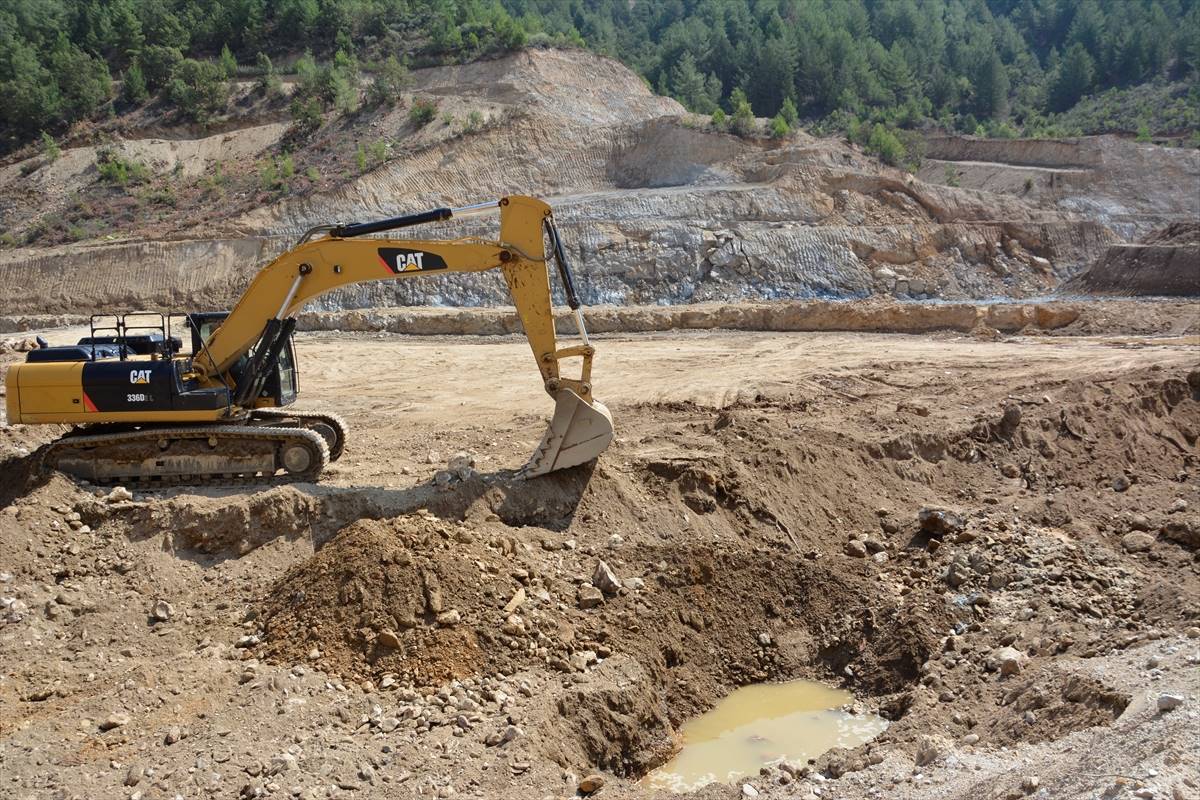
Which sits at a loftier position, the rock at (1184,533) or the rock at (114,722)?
the rock at (114,722)

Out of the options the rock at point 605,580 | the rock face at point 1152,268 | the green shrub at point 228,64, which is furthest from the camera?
the green shrub at point 228,64

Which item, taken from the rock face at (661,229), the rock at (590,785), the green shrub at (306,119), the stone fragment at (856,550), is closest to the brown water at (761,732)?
the rock at (590,785)

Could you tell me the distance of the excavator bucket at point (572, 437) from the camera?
33.9 feet

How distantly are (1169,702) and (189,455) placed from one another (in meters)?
8.45

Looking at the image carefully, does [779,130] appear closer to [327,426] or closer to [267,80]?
[267,80]

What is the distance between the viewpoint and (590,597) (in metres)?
9.09

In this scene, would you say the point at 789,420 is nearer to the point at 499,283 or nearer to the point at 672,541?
the point at 672,541

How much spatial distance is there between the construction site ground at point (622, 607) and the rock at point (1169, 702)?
2.0 inches

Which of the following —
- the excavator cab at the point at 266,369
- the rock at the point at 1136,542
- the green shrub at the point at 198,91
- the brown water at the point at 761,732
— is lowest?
the brown water at the point at 761,732

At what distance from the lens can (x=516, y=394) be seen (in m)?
15.7

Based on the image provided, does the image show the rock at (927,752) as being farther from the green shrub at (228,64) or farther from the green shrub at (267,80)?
the green shrub at (228,64)

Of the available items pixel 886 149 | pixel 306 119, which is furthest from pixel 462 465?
pixel 886 149

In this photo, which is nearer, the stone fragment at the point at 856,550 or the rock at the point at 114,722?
the rock at the point at 114,722

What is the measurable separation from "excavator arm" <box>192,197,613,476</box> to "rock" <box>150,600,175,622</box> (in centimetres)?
238
